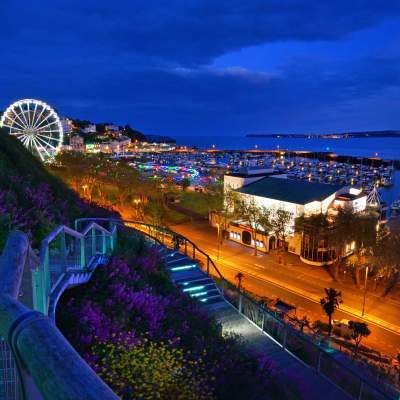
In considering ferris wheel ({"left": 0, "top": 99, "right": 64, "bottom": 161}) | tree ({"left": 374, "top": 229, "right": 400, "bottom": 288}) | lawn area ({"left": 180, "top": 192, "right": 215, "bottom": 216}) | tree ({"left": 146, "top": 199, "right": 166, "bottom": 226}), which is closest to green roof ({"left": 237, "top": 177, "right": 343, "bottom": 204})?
tree ({"left": 374, "top": 229, "right": 400, "bottom": 288})

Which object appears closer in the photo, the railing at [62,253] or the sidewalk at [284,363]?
the railing at [62,253]

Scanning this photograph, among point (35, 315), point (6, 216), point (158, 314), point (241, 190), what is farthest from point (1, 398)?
point (241, 190)

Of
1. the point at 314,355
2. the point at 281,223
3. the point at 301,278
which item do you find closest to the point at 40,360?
the point at 314,355

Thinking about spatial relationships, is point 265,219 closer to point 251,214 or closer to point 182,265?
point 251,214

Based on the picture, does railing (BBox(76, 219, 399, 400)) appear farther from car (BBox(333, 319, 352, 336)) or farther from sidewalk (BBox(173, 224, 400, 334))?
sidewalk (BBox(173, 224, 400, 334))

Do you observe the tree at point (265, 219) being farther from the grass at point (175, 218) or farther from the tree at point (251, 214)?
the grass at point (175, 218)

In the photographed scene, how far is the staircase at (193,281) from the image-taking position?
14.0m

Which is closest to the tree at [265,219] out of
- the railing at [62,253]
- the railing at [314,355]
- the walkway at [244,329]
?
the walkway at [244,329]

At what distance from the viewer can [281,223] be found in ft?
122

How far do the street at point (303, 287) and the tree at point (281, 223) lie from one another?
199cm

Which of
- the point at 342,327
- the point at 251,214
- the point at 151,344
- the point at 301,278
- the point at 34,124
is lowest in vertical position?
the point at 342,327

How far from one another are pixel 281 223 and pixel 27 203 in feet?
97.0

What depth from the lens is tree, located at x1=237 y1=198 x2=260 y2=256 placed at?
39281 millimetres

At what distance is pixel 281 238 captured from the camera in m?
38.7
